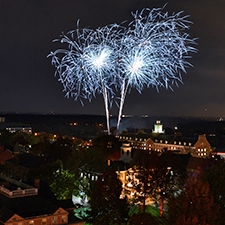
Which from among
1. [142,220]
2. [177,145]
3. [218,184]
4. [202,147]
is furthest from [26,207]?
[177,145]

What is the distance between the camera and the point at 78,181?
148ft

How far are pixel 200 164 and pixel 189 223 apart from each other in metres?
31.9

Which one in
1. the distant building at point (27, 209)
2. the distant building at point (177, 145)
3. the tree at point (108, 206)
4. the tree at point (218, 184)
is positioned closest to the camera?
the distant building at point (27, 209)

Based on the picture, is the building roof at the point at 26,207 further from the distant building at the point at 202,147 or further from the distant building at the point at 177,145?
the distant building at the point at 202,147

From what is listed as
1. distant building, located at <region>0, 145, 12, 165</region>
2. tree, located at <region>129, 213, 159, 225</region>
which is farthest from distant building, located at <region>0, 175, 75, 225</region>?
distant building, located at <region>0, 145, 12, 165</region>

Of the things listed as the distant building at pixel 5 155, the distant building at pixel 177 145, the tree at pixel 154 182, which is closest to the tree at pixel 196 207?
the tree at pixel 154 182

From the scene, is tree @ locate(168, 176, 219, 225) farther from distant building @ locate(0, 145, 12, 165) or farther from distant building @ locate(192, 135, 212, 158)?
distant building @ locate(192, 135, 212, 158)

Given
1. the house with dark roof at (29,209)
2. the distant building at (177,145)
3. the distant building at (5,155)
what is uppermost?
the distant building at (177,145)

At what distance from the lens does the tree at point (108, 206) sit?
33.0 m

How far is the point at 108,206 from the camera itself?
110 feet

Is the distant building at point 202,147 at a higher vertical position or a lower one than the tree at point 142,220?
higher

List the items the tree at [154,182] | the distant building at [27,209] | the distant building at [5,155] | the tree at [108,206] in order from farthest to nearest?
the distant building at [5,155] → the tree at [154,182] → the tree at [108,206] → the distant building at [27,209]

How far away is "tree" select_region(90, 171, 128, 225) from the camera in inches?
1298

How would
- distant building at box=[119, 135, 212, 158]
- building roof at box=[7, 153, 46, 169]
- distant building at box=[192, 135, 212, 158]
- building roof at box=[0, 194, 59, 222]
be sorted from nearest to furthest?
building roof at box=[0, 194, 59, 222], building roof at box=[7, 153, 46, 169], distant building at box=[192, 135, 212, 158], distant building at box=[119, 135, 212, 158]
